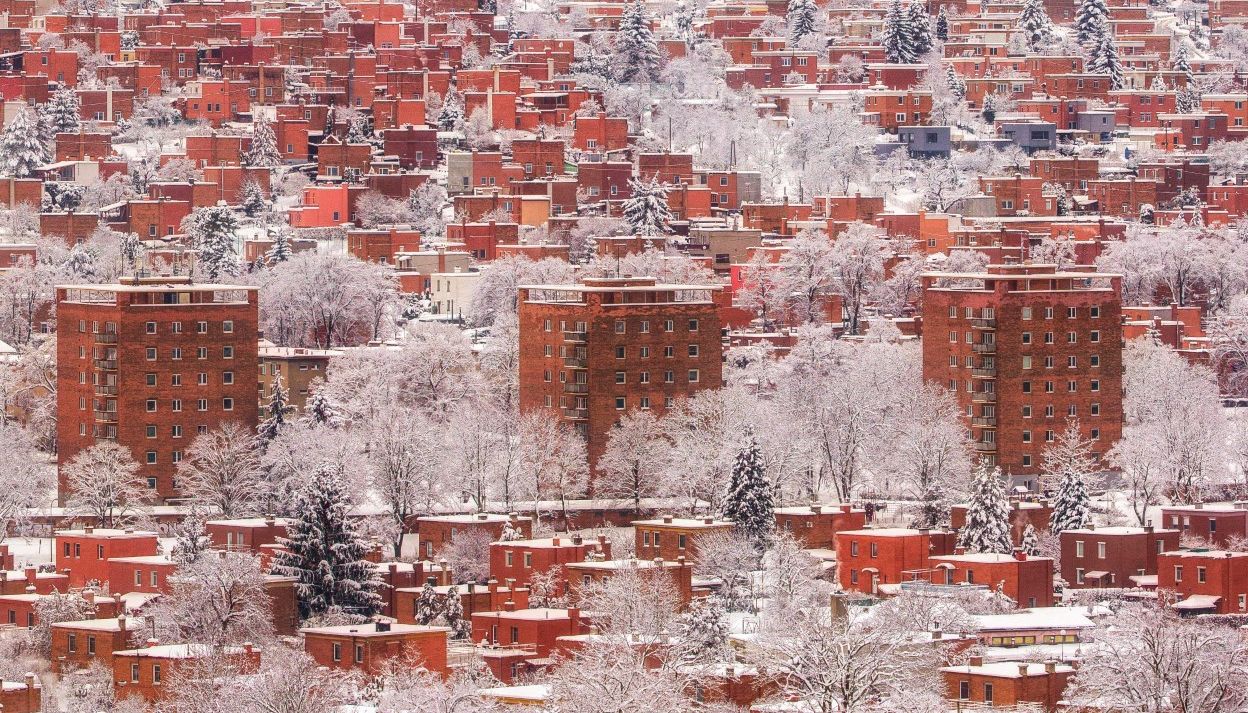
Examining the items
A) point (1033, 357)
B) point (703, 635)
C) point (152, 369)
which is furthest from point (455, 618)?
point (1033, 357)

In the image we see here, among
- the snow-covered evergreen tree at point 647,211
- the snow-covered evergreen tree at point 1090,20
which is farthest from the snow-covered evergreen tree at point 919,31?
the snow-covered evergreen tree at point 647,211

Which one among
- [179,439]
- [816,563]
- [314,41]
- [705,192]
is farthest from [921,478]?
[314,41]

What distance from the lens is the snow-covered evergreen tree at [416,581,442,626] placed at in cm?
9150

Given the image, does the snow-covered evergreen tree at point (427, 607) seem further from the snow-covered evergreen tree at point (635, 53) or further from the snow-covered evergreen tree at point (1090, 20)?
the snow-covered evergreen tree at point (1090, 20)

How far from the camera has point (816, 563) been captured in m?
98.8

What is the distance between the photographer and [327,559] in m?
93.7

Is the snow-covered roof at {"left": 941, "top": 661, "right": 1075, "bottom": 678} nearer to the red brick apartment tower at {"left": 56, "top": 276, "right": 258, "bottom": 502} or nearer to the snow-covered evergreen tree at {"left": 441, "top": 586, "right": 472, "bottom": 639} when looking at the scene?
the snow-covered evergreen tree at {"left": 441, "top": 586, "right": 472, "bottom": 639}

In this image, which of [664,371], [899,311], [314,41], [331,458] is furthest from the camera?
[314,41]

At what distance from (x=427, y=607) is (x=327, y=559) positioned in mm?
2857

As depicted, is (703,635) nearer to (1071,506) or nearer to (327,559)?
(327,559)

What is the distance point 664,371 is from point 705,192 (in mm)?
36493

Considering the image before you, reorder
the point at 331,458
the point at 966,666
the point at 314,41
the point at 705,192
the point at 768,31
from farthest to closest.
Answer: the point at 768,31
the point at 314,41
the point at 705,192
the point at 331,458
the point at 966,666

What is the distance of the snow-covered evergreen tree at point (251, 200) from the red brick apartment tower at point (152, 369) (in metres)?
34.6

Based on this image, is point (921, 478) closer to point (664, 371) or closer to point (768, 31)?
point (664, 371)
